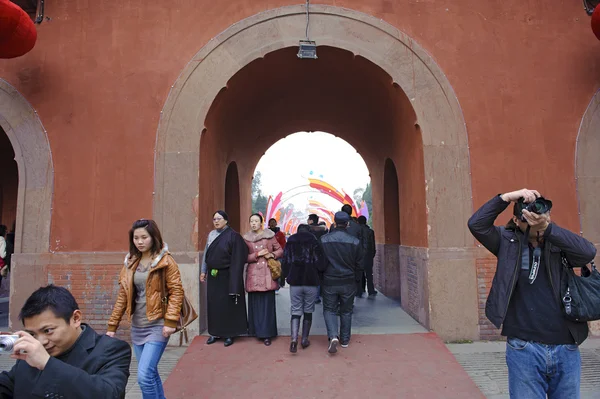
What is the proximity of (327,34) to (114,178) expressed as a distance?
396 cm

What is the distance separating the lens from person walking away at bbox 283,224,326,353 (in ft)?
16.1

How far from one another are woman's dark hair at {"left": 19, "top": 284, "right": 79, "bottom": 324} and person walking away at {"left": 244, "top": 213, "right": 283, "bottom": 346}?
3554 millimetres

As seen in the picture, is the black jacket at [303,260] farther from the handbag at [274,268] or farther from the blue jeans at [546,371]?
the blue jeans at [546,371]

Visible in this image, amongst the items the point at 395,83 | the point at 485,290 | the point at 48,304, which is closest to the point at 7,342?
the point at 48,304

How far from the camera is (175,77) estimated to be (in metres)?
5.81

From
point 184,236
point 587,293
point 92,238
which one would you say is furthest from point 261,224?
point 587,293

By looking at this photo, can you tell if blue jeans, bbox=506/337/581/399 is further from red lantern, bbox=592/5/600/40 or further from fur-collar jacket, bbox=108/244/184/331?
red lantern, bbox=592/5/600/40

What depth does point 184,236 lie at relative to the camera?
552 cm

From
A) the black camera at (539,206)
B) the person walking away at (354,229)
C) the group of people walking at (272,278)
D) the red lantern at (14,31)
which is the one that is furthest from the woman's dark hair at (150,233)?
the red lantern at (14,31)

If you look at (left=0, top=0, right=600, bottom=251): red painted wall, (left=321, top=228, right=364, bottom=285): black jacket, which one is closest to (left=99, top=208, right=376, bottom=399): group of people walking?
(left=321, top=228, right=364, bottom=285): black jacket

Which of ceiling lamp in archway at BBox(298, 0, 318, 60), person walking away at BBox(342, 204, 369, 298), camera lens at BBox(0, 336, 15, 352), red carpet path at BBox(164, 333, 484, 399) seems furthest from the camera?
person walking away at BBox(342, 204, 369, 298)

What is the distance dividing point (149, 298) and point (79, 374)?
1596 mm

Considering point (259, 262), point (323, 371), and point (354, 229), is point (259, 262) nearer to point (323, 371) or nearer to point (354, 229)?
point (323, 371)

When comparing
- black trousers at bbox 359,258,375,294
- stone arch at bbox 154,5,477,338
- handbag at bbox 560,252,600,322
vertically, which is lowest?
black trousers at bbox 359,258,375,294
